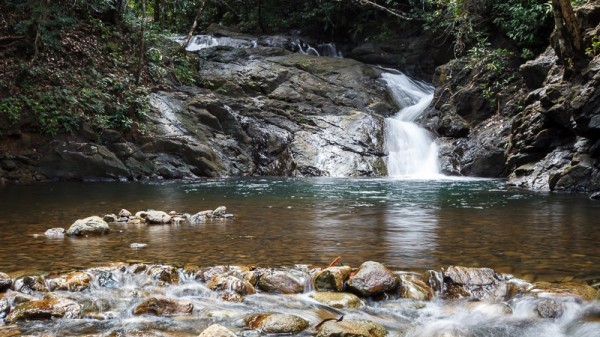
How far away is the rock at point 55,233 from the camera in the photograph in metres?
6.55

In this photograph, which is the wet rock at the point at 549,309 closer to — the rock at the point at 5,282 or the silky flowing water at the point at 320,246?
the silky flowing water at the point at 320,246

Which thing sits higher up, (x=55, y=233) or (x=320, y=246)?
(x=55, y=233)

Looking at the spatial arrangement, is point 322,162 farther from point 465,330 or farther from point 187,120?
point 465,330

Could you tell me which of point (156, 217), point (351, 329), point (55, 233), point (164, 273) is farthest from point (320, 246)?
point (55, 233)

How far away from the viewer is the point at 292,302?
437cm

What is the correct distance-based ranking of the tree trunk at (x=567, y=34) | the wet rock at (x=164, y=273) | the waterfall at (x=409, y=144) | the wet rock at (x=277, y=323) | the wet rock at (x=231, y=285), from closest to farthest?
the wet rock at (x=277, y=323) < the wet rock at (x=231, y=285) < the wet rock at (x=164, y=273) < the tree trunk at (x=567, y=34) < the waterfall at (x=409, y=144)

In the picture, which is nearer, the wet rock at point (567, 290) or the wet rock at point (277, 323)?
the wet rock at point (277, 323)

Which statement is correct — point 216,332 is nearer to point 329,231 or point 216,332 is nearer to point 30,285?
point 30,285

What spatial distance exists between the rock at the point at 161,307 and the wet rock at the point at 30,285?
1003mm

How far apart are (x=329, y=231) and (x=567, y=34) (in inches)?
358

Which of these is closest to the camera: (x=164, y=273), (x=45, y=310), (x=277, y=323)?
(x=277, y=323)

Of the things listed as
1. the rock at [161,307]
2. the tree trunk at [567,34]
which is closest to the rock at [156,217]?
the rock at [161,307]

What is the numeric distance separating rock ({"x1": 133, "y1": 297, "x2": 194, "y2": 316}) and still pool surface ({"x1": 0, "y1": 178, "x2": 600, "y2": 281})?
41.1 inches

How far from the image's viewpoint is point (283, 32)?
30.5m
